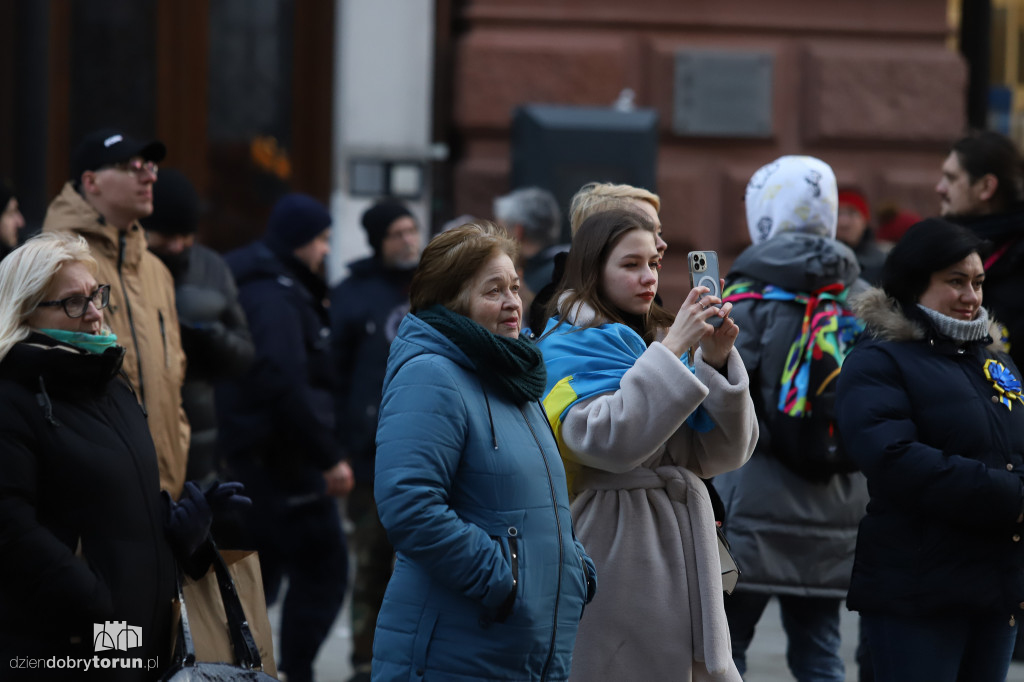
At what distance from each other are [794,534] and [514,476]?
154 centimetres

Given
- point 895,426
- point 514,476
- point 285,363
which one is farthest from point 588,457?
point 285,363

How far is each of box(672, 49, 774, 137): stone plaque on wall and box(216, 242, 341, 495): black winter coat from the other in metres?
3.43

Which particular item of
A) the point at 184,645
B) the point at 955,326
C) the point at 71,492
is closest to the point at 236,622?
the point at 184,645

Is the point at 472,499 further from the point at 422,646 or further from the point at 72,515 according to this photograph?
the point at 72,515

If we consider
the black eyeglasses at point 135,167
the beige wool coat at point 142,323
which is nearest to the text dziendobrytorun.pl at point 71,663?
the beige wool coat at point 142,323

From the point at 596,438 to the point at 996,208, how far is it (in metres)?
2.16

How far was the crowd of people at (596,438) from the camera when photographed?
3.23 metres

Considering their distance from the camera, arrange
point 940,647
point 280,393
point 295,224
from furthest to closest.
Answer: point 295,224, point 280,393, point 940,647

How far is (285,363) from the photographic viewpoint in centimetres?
567

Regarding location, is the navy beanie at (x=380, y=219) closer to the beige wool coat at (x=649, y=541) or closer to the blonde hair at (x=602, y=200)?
the blonde hair at (x=602, y=200)

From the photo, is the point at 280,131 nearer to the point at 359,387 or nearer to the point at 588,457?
the point at 359,387

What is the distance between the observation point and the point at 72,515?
3301 millimetres

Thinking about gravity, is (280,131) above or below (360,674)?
above

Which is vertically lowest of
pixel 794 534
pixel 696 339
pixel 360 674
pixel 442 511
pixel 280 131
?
pixel 360 674
